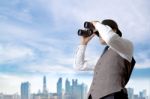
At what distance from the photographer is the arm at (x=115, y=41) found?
6.14 feet

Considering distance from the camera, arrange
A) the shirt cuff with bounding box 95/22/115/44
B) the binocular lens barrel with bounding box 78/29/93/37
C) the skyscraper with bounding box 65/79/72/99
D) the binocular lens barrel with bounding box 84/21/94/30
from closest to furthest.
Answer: the shirt cuff with bounding box 95/22/115/44
the binocular lens barrel with bounding box 84/21/94/30
the binocular lens barrel with bounding box 78/29/93/37
the skyscraper with bounding box 65/79/72/99

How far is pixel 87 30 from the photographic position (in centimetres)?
212

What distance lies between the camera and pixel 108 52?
2.00m

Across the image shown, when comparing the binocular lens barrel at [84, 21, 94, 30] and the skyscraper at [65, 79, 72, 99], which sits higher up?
the skyscraper at [65, 79, 72, 99]

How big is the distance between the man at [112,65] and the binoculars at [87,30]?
41 mm

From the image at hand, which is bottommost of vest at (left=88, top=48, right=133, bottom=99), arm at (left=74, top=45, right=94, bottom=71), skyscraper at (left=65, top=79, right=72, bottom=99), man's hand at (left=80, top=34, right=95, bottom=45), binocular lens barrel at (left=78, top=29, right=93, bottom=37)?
vest at (left=88, top=48, right=133, bottom=99)

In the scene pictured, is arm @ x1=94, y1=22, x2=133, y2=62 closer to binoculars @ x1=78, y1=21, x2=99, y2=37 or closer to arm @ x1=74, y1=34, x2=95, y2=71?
binoculars @ x1=78, y1=21, x2=99, y2=37

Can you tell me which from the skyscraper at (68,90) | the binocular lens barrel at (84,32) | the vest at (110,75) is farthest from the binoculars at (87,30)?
the skyscraper at (68,90)

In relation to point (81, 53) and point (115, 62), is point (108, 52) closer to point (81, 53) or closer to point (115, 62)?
point (115, 62)

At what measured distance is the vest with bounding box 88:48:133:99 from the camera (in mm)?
1924

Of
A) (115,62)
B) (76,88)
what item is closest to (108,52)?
(115,62)

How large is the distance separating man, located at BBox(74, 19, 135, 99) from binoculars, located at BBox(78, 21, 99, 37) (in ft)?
0.13

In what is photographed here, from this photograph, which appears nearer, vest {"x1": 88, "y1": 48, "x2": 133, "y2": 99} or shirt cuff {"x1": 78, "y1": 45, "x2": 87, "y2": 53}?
vest {"x1": 88, "y1": 48, "x2": 133, "y2": 99}

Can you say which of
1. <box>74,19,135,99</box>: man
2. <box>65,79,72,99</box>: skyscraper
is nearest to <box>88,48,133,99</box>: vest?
<box>74,19,135,99</box>: man
